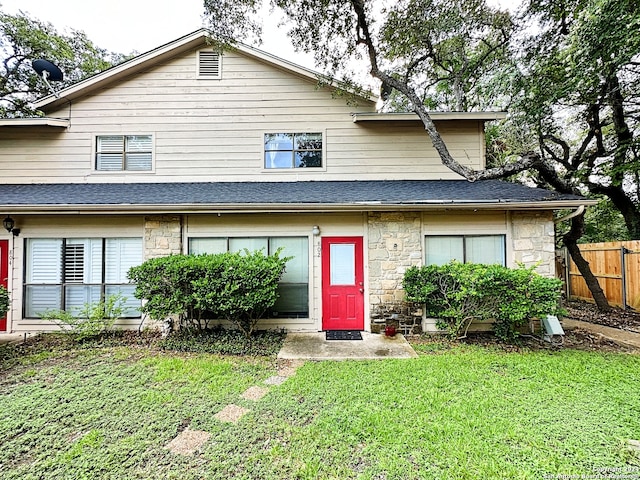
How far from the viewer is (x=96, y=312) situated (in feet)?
18.1

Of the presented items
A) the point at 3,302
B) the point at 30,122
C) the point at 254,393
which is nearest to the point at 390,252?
the point at 254,393

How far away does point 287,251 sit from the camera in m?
6.08

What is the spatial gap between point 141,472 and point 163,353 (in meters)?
2.98

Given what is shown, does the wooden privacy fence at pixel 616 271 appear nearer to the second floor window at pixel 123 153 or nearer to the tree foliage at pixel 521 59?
the tree foliage at pixel 521 59

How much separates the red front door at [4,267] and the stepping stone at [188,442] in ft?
20.4

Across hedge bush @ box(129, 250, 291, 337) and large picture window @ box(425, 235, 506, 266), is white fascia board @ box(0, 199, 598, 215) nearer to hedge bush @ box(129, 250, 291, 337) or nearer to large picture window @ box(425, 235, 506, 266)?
large picture window @ box(425, 235, 506, 266)

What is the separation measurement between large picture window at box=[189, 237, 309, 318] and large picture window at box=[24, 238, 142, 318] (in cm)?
157

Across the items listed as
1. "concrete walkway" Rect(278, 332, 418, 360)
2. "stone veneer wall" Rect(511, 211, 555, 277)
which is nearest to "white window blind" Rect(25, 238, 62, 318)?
"concrete walkway" Rect(278, 332, 418, 360)

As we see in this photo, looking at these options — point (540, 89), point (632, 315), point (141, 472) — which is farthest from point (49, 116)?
point (632, 315)

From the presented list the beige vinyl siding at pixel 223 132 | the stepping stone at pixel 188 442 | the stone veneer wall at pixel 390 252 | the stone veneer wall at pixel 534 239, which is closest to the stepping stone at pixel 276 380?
the stepping stone at pixel 188 442

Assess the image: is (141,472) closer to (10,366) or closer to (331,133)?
(10,366)

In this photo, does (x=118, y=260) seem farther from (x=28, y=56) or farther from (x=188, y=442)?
(x=28, y=56)

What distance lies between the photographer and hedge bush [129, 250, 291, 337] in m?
4.93

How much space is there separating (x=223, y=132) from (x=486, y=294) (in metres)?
6.88
